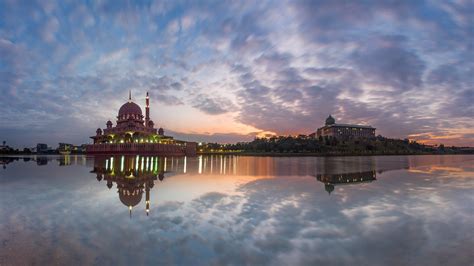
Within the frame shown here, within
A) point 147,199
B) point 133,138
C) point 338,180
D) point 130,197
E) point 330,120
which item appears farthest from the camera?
point 330,120

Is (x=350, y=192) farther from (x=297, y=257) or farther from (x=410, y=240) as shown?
(x=297, y=257)

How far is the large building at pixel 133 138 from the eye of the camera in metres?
70.6

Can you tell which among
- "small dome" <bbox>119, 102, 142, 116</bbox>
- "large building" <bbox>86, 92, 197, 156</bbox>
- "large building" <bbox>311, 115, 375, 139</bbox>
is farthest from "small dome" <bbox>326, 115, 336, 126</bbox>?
"small dome" <bbox>119, 102, 142, 116</bbox>

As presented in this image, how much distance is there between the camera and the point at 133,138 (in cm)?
8031

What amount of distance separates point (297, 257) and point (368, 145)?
14611cm

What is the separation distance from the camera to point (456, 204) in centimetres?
1091

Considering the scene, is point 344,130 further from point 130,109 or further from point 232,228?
point 232,228

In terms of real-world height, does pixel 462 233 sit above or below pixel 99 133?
below

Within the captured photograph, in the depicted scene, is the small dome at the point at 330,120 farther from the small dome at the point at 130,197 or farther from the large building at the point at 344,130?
the small dome at the point at 130,197

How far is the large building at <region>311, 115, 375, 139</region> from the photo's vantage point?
17254 cm

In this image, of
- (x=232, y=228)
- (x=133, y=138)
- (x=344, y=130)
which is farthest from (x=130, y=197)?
(x=344, y=130)

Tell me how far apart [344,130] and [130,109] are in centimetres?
14286

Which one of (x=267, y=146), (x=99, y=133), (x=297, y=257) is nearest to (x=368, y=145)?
(x=267, y=146)

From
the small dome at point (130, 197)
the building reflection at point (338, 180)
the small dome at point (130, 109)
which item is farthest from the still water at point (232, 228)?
the small dome at point (130, 109)
